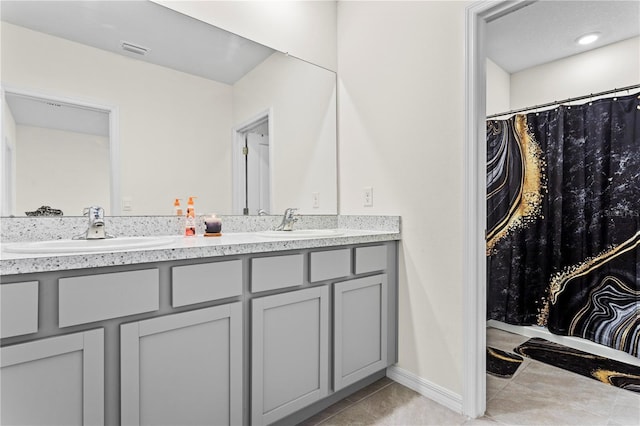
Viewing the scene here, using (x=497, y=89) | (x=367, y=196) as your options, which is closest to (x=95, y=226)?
(x=367, y=196)

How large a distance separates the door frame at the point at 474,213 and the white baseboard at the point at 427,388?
0.16 ft

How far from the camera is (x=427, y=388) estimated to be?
1.79 meters

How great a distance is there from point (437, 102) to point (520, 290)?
187 cm

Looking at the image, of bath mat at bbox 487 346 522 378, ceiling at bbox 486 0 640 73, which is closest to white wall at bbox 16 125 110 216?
bath mat at bbox 487 346 522 378

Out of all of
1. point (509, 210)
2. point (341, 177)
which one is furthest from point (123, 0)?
point (509, 210)

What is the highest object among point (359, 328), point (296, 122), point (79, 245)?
point (296, 122)

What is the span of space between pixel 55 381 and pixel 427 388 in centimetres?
161

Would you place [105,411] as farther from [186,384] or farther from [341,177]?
[341,177]

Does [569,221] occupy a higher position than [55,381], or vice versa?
[569,221]

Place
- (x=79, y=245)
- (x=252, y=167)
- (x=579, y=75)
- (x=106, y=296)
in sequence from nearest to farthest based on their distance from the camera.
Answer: (x=106, y=296) → (x=79, y=245) → (x=252, y=167) → (x=579, y=75)

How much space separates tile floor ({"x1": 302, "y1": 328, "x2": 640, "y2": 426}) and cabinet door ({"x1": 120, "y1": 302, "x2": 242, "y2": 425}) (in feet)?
1.86

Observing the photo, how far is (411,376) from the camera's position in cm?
187

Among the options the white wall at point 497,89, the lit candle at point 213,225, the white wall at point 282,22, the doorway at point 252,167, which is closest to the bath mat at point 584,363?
the white wall at point 497,89

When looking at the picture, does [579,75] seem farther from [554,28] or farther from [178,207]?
[178,207]
